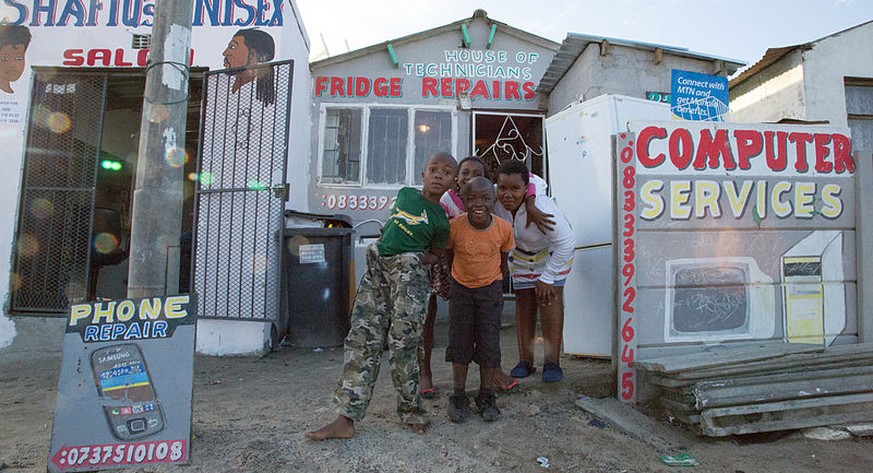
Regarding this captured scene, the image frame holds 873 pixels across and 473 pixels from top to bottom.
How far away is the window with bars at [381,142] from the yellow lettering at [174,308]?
474 centimetres

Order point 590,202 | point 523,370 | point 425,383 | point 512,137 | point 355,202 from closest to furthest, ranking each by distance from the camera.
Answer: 1. point 425,383
2. point 523,370
3. point 590,202
4. point 355,202
5. point 512,137

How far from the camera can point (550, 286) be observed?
314 cm

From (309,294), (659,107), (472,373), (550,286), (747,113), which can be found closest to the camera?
(550,286)

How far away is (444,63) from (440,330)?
3.88 m

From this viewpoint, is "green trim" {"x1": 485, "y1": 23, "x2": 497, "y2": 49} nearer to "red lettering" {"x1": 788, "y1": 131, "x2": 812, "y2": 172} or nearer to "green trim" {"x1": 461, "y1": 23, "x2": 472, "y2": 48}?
"green trim" {"x1": 461, "y1": 23, "x2": 472, "y2": 48}

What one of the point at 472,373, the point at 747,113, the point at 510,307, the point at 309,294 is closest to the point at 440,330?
the point at 510,307

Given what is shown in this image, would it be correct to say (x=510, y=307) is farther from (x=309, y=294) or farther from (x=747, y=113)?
(x=747, y=113)

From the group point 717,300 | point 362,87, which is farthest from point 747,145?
point 362,87

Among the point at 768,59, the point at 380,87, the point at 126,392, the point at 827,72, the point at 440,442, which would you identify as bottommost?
the point at 440,442

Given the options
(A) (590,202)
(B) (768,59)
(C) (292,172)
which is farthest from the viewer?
(B) (768,59)

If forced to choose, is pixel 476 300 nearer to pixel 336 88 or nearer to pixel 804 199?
pixel 804 199

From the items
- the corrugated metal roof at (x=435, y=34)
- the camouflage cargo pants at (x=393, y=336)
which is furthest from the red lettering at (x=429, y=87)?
the camouflage cargo pants at (x=393, y=336)

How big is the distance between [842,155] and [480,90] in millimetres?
4711

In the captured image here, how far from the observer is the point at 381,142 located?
708cm
